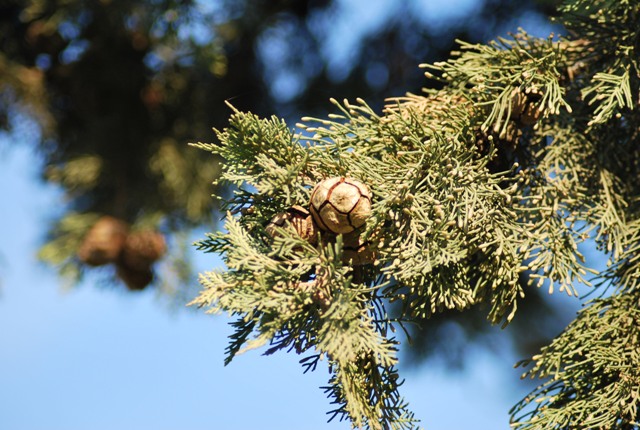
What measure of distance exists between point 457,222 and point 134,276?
199cm

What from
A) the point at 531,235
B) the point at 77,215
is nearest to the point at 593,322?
the point at 531,235

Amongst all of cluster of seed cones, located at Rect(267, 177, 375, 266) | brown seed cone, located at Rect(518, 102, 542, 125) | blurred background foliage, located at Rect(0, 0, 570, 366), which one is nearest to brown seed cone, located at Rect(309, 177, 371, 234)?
cluster of seed cones, located at Rect(267, 177, 375, 266)

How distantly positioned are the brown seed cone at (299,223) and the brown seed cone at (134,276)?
186cm

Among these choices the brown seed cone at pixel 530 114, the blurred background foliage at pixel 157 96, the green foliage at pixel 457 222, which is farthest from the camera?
the blurred background foliage at pixel 157 96

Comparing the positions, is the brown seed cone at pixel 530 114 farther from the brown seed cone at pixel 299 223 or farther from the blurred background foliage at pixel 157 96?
the blurred background foliage at pixel 157 96

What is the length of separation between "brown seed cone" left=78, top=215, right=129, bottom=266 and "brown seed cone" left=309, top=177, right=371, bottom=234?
5.98 ft

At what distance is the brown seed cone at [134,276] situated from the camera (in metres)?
2.67

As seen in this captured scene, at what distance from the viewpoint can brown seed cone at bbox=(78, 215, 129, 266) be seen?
8.44ft

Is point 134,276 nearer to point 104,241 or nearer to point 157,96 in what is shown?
point 104,241

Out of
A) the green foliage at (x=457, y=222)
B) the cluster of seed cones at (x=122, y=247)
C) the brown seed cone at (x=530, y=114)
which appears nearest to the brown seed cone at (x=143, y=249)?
the cluster of seed cones at (x=122, y=247)

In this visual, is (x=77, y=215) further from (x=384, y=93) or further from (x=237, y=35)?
(x=384, y=93)

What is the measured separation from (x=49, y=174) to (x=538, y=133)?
212cm

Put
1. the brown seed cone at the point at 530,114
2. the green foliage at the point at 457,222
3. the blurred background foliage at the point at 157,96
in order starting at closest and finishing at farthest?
the green foliage at the point at 457,222 < the brown seed cone at the point at 530,114 < the blurred background foliage at the point at 157,96

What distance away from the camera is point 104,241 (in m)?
2.58
